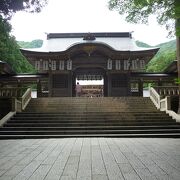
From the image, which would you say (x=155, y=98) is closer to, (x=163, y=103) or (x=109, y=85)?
(x=163, y=103)

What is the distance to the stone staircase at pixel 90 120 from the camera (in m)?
12.0

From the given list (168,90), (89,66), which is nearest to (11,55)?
(89,66)

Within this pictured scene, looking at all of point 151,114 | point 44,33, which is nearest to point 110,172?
point 151,114

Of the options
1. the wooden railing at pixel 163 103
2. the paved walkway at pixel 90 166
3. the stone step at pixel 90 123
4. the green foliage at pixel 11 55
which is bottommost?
the paved walkway at pixel 90 166

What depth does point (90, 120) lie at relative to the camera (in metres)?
14.2

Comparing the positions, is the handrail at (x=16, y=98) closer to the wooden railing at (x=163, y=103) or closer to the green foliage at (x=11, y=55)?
the wooden railing at (x=163, y=103)

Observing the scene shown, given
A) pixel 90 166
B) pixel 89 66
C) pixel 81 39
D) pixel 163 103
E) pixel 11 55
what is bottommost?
pixel 90 166

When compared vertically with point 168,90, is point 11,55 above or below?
above

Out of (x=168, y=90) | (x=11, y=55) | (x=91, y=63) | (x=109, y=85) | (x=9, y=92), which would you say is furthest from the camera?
(x=11, y=55)

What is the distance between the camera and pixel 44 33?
31500 millimetres

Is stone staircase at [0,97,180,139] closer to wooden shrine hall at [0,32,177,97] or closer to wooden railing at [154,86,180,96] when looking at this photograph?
wooden railing at [154,86,180,96]

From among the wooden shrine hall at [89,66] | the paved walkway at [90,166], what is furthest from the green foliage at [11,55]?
the paved walkway at [90,166]

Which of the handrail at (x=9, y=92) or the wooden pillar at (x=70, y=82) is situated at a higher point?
the wooden pillar at (x=70, y=82)

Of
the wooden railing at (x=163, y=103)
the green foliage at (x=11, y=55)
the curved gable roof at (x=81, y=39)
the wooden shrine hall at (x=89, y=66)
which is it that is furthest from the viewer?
the green foliage at (x=11, y=55)
